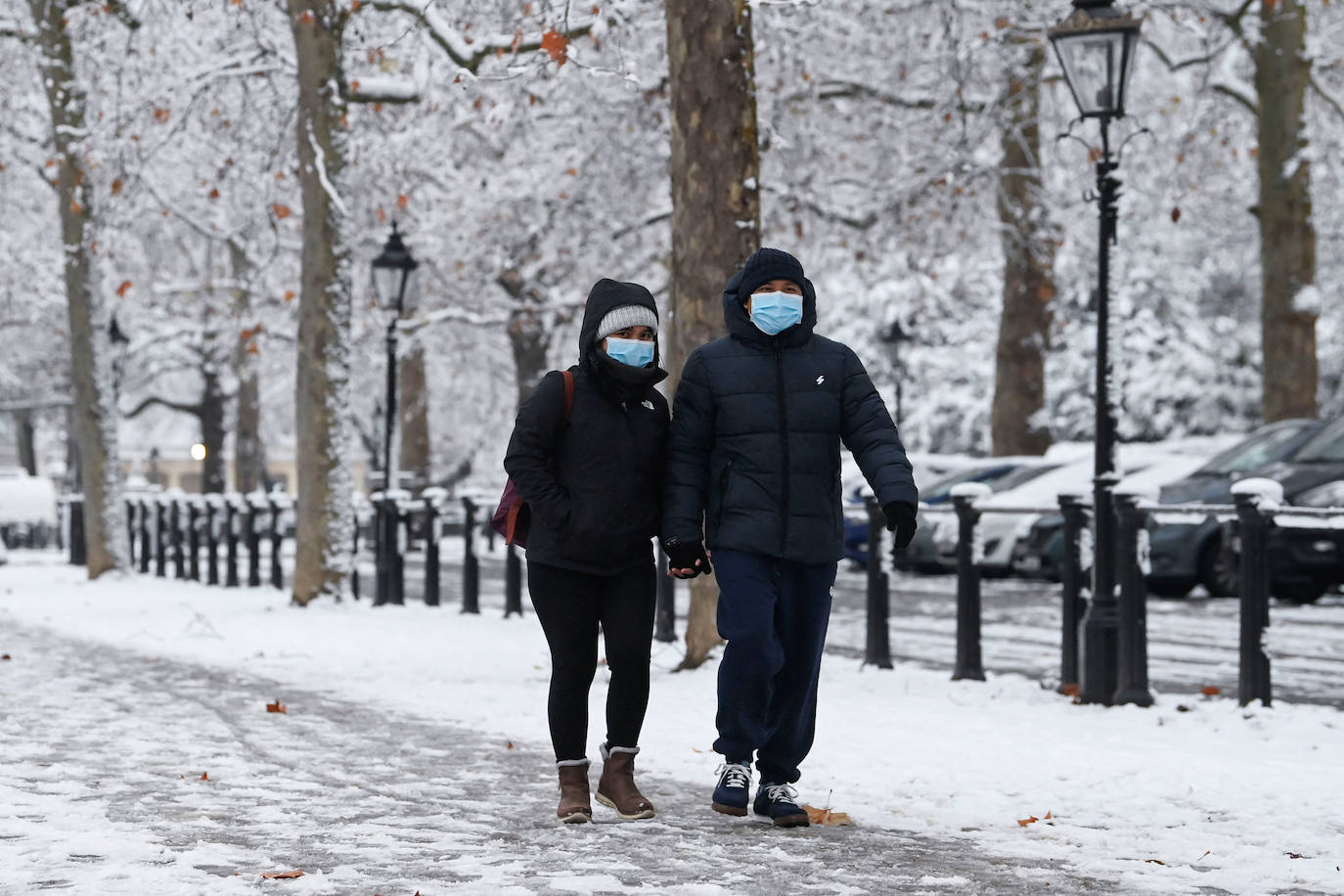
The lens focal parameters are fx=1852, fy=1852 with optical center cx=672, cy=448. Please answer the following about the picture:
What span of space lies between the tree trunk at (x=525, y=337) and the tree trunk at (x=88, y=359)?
845 cm

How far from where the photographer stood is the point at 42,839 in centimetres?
543

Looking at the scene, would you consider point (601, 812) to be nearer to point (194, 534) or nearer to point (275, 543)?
point (275, 543)

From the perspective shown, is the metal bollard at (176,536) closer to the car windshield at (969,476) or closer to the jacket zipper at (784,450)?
the car windshield at (969,476)

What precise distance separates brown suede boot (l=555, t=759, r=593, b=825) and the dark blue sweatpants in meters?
0.46

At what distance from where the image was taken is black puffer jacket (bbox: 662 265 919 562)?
5883 millimetres

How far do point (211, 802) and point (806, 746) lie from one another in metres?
2.00

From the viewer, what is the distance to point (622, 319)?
5918mm

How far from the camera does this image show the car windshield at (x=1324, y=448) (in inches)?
616

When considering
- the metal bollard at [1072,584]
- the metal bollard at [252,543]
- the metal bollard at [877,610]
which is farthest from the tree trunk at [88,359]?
the metal bollard at [1072,584]

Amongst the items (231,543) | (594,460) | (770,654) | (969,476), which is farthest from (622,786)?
(969,476)

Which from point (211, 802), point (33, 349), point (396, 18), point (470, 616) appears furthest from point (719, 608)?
point (33, 349)

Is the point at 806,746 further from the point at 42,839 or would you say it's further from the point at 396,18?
the point at 396,18

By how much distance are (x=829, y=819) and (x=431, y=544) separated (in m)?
10.7

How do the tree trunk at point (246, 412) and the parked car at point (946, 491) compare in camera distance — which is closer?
the parked car at point (946, 491)
